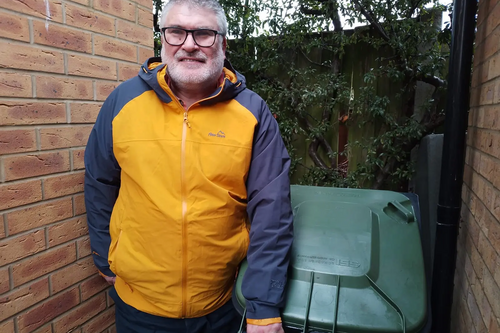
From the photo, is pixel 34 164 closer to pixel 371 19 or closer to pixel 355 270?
pixel 355 270

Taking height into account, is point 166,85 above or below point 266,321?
above

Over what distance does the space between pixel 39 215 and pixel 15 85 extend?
22.3 inches

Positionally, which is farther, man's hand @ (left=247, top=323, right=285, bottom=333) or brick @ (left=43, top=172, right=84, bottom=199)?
brick @ (left=43, top=172, right=84, bottom=199)

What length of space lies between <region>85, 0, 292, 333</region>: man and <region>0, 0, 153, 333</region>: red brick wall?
0.18 m

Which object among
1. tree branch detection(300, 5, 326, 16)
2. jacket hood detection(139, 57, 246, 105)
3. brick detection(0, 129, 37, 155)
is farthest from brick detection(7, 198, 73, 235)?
tree branch detection(300, 5, 326, 16)

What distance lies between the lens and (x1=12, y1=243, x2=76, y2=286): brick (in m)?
1.51

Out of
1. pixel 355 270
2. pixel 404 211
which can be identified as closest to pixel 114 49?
pixel 355 270

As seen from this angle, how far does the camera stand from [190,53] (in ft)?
5.22

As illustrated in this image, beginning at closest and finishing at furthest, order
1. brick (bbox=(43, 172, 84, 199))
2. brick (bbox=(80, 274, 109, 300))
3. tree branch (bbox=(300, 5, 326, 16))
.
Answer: brick (bbox=(43, 172, 84, 199)), brick (bbox=(80, 274, 109, 300)), tree branch (bbox=(300, 5, 326, 16))

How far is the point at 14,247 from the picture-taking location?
148cm

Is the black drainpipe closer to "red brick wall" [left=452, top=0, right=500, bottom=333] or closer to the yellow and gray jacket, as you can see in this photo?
"red brick wall" [left=452, top=0, right=500, bottom=333]

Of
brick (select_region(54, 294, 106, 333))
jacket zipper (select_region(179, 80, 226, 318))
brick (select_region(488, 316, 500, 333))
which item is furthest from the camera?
brick (select_region(54, 294, 106, 333))

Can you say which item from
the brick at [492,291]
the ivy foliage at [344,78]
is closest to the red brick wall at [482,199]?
the brick at [492,291]

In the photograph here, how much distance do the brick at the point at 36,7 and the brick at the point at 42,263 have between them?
3.42ft
